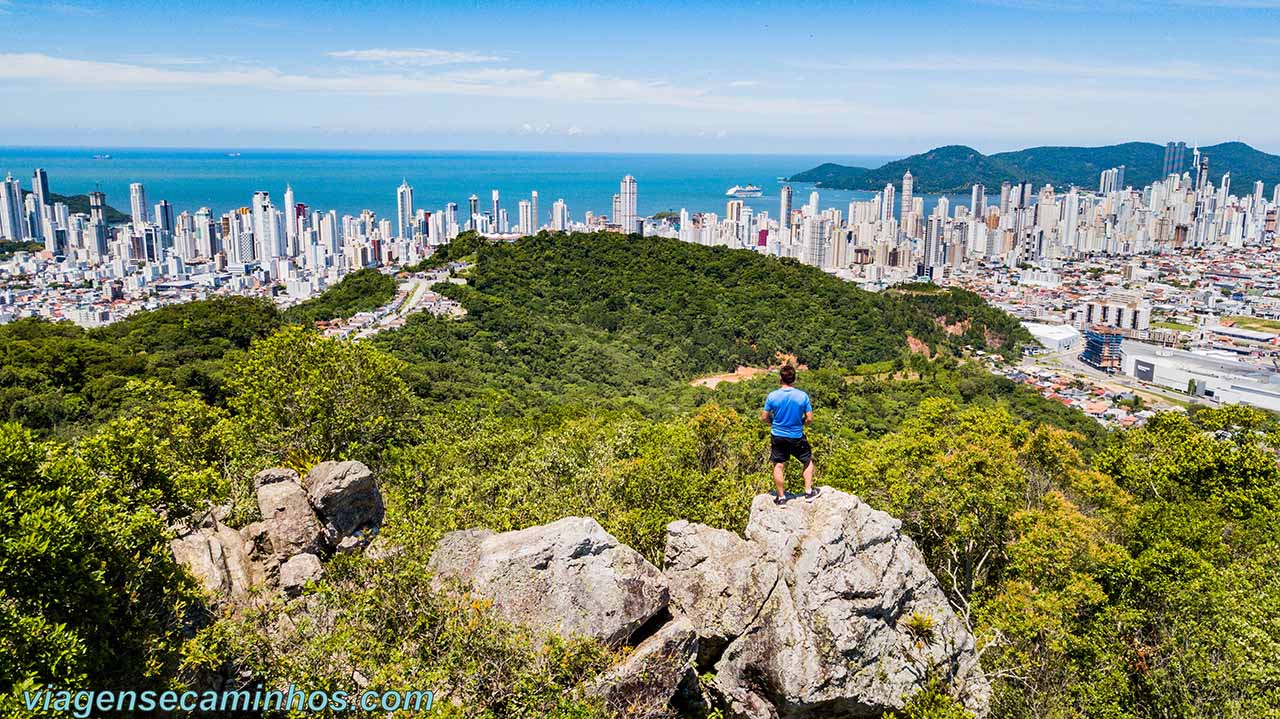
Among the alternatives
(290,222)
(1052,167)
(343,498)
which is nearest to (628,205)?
(290,222)

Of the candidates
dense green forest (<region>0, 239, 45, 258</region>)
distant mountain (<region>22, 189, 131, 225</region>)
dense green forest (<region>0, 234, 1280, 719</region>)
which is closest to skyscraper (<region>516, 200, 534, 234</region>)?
dense green forest (<region>0, 239, 45, 258</region>)

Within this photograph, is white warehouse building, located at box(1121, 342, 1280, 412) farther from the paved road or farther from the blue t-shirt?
the blue t-shirt

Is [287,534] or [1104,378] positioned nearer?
[287,534]

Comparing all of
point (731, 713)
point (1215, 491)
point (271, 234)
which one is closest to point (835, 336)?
point (1215, 491)

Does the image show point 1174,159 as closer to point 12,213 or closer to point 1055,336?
point 1055,336

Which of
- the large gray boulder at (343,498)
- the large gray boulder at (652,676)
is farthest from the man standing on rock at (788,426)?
the large gray boulder at (343,498)

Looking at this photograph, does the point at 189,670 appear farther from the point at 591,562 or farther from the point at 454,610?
the point at 591,562

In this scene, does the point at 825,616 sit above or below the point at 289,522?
below
